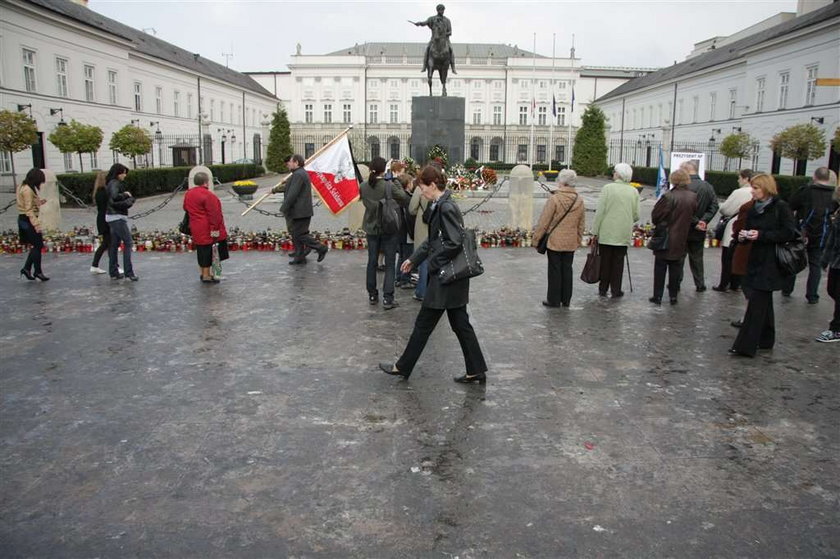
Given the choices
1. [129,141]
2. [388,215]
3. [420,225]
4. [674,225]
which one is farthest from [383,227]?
[129,141]

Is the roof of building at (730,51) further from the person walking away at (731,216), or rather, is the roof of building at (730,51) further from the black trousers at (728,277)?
the black trousers at (728,277)

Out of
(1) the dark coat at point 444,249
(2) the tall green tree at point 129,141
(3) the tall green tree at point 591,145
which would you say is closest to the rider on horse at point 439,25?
(2) the tall green tree at point 129,141

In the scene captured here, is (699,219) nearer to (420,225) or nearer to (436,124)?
(420,225)

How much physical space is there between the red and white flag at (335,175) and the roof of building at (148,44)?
88.7ft

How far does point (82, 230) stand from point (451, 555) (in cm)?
1294

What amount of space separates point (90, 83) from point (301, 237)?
32.8 meters

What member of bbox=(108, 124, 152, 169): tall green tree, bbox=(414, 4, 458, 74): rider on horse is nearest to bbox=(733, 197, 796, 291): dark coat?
bbox=(414, 4, 458, 74): rider on horse

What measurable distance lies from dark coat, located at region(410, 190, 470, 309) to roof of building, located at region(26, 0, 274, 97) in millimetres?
32685

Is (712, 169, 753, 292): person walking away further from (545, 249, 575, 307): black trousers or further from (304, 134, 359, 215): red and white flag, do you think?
(304, 134, 359, 215): red and white flag

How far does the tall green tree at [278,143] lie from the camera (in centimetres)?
5188

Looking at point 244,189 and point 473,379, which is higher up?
point 244,189

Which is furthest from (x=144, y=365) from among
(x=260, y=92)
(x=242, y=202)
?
(x=260, y=92)

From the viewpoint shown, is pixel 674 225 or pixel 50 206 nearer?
pixel 674 225

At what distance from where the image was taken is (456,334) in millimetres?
5812
